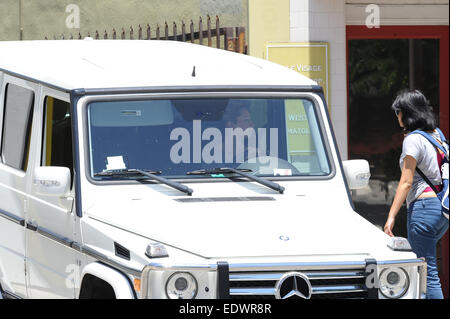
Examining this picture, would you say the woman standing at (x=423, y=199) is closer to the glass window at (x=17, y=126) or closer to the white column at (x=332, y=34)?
the glass window at (x=17, y=126)

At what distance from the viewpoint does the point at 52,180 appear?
19.8 ft

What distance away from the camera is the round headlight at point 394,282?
552cm

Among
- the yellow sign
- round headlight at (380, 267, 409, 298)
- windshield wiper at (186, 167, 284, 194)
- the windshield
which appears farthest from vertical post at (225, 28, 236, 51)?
round headlight at (380, 267, 409, 298)

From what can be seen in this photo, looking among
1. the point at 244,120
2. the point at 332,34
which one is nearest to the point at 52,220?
the point at 244,120

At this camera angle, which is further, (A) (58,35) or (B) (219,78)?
(A) (58,35)

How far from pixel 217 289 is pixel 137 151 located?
1.38 meters

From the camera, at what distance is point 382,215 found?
39.8ft

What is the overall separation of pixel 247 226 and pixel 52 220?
139cm

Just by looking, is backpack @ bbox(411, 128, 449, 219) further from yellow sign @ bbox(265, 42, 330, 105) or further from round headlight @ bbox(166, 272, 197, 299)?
yellow sign @ bbox(265, 42, 330, 105)

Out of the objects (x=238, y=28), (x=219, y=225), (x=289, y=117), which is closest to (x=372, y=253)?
(x=219, y=225)

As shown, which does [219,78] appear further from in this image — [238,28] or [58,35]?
[58,35]

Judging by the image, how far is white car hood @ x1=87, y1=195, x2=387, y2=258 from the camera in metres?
5.46

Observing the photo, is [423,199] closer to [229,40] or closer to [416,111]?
[416,111]

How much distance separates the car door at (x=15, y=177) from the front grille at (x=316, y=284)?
2.02m
